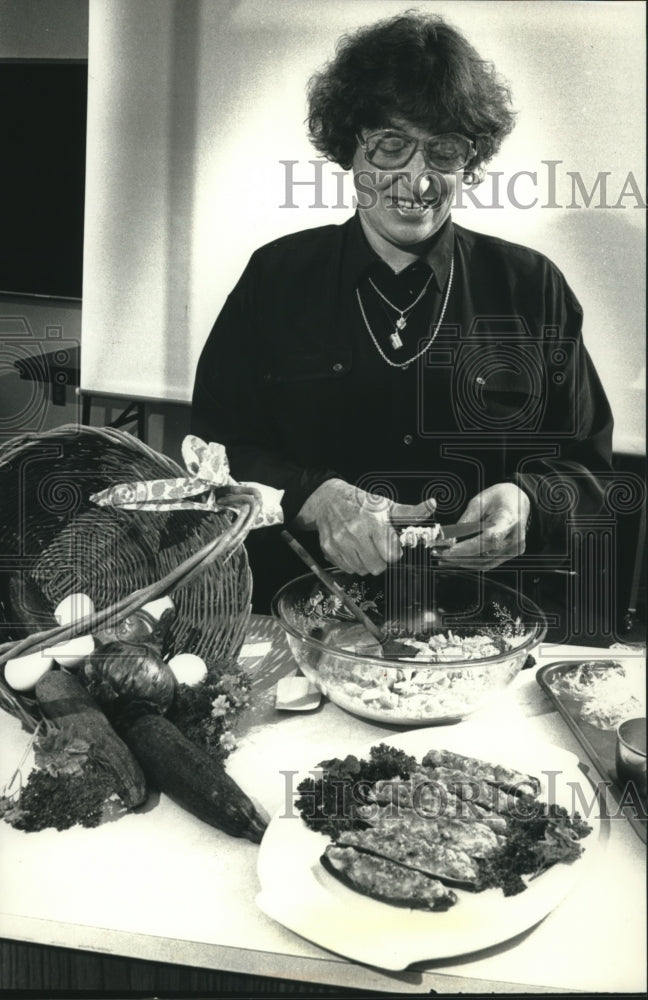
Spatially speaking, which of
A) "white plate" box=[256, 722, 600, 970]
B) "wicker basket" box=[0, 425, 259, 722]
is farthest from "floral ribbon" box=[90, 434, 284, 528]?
"white plate" box=[256, 722, 600, 970]

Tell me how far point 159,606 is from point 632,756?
0.52 metres

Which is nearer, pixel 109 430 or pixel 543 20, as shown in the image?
pixel 543 20

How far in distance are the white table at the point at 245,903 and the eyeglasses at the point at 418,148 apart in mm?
540

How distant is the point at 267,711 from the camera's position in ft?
3.42

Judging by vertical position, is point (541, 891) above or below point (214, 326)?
below

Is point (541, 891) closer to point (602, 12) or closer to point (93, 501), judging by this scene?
point (93, 501)

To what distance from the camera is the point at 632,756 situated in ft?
Answer: 3.12

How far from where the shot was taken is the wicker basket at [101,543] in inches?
40.0

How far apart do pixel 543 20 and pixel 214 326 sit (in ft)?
1.44

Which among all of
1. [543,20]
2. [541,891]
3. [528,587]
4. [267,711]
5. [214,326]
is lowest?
[541,891]

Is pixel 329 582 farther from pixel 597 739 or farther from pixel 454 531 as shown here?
pixel 597 739

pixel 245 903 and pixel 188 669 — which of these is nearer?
pixel 245 903

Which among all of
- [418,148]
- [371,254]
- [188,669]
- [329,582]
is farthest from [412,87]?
[188,669]

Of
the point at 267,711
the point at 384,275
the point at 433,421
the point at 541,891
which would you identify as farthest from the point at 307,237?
the point at 541,891
